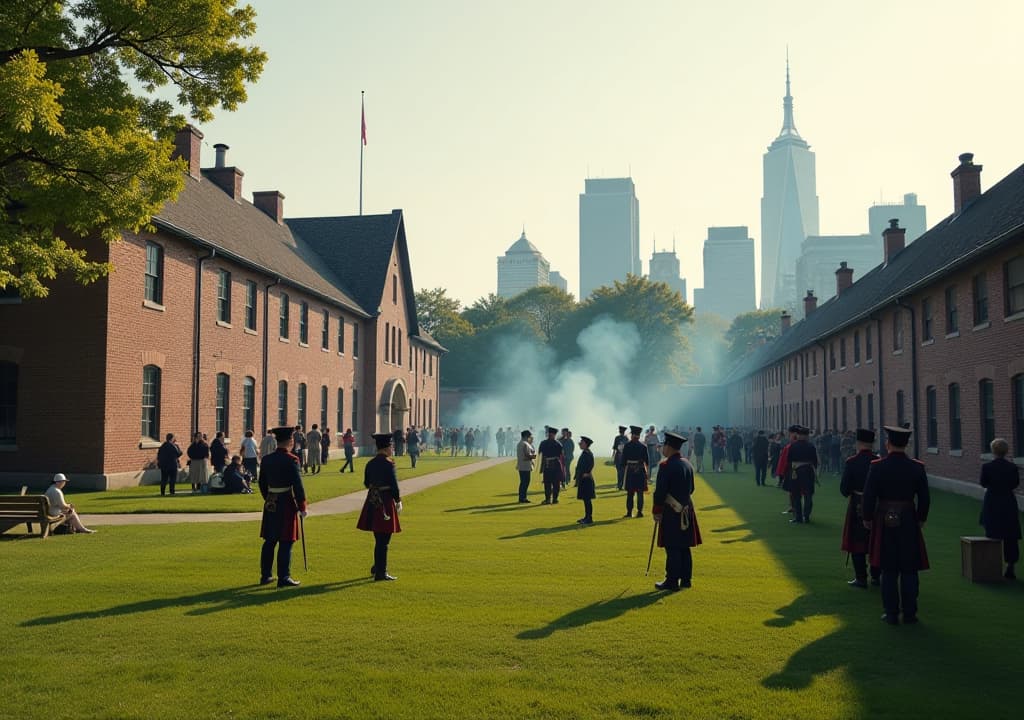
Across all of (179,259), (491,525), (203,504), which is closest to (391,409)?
(179,259)

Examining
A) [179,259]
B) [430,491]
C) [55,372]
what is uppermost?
[179,259]

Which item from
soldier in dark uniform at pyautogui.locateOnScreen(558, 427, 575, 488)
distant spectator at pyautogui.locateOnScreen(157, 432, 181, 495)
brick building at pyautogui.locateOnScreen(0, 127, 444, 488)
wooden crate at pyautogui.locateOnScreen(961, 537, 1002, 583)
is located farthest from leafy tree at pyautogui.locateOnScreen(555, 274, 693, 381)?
wooden crate at pyautogui.locateOnScreen(961, 537, 1002, 583)

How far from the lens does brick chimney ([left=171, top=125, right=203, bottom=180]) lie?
28.9m

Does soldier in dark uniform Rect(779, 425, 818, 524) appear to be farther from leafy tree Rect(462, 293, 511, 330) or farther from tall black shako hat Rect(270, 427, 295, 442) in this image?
leafy tree Rect(462, 293, 511, 330)

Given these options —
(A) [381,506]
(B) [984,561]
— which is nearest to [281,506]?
(A) [381,506]

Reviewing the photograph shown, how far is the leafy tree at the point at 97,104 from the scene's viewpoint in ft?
44.3

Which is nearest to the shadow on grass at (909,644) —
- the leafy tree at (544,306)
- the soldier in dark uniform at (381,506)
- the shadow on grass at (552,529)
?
the shadow on grass at (552,529)

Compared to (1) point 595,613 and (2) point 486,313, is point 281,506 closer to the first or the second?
(1) point 595,613

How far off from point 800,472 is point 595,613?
869 cm

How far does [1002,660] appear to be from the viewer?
6934 mm

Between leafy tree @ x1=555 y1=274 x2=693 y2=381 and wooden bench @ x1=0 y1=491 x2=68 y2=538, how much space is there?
6542cm

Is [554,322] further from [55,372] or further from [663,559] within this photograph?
[663,559]

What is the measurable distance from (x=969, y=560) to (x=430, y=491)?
49.5 feet

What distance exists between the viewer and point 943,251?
25.8m
